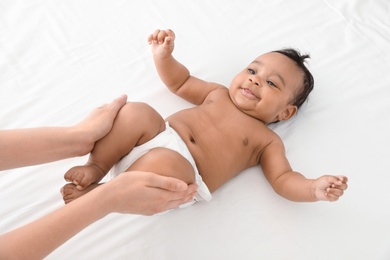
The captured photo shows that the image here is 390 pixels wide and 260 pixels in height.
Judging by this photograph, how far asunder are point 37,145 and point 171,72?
21.8 inches

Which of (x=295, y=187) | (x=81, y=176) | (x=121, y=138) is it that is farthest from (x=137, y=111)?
(x=295, y=187)

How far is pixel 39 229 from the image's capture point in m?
0.92

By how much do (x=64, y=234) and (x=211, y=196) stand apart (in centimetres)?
48

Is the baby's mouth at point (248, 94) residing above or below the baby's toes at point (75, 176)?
below

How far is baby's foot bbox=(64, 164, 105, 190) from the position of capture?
1.10m

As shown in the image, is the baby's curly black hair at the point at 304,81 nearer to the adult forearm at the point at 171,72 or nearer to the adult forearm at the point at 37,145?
the adult forearm at the point at 171,72

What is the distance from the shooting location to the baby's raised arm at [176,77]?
1.40 m

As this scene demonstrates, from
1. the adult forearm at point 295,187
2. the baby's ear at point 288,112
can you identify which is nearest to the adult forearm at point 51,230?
the adult forearm at point 295,187

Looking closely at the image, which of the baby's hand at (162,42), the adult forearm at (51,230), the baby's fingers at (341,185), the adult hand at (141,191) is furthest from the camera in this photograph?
the baby's hand at (162,42)

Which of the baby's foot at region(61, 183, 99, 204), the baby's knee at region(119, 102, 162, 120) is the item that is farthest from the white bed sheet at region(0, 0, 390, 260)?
the baby's knee at region(119, 102, 162, 120)

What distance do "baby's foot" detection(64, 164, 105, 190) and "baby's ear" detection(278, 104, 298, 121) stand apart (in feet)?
2.24

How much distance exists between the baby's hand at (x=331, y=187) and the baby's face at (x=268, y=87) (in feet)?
1.12

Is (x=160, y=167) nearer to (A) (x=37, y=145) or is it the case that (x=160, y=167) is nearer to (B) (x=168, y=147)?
(B) (x=168, y=147)

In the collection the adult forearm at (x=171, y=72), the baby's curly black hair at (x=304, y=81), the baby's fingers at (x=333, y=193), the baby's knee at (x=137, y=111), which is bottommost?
the baby's fingers at (x=333, y=193)
